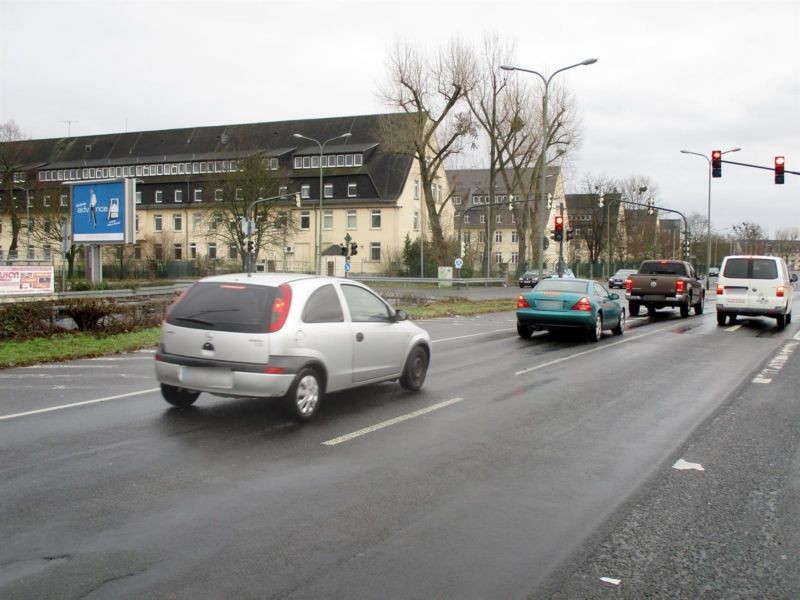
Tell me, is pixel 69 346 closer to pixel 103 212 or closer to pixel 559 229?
pixel 103 212

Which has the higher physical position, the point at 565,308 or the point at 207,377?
the point at 565,308

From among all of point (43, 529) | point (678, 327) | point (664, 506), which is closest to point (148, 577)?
point (43, 529)

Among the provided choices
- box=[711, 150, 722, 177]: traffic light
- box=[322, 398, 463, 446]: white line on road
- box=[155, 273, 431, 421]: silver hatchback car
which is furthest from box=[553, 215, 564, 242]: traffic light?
box=[155, 273, 431, 421]: silver hatchback car

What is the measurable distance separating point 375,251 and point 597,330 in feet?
185

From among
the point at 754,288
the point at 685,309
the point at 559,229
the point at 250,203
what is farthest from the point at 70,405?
the point at 250,203

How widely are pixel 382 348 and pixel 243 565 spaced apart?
5164 mm

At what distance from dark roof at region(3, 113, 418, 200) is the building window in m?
4.67

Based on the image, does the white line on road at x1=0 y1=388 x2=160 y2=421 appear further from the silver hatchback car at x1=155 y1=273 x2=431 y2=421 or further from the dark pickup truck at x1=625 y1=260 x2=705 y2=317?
the dark pickup truck at x1=625 y1=260 x2=705 y2=317

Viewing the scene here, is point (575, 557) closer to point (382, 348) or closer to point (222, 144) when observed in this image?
point (382, 348)

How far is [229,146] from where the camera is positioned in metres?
78.8

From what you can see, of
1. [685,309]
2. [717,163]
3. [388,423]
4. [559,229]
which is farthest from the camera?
[559,229]

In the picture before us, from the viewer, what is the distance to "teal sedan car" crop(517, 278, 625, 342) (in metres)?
16.8

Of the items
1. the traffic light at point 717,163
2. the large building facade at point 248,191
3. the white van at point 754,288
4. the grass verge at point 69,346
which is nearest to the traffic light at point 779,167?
the traffic light at point 717,163

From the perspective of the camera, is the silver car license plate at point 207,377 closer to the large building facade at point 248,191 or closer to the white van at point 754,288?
the white van at point 754,288
